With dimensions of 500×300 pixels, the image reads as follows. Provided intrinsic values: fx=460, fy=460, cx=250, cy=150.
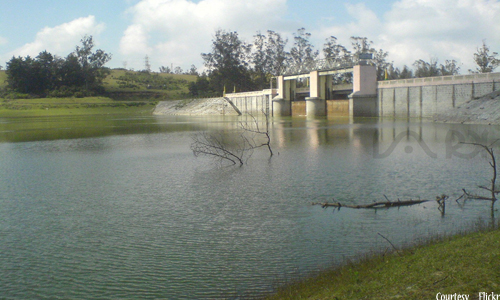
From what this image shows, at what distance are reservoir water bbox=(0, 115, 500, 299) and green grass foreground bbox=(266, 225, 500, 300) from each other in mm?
1105

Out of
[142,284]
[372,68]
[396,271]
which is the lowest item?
[142,284]

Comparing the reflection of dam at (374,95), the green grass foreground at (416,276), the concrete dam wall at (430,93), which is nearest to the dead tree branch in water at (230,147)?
the green grass foreground at (416,276)

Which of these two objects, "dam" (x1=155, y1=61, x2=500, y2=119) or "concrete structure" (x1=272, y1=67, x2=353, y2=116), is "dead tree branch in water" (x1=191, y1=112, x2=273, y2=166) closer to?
"dam" (x1=155, y1=61, x2=500, y2=119)

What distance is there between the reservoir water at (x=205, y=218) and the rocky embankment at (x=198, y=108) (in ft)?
243

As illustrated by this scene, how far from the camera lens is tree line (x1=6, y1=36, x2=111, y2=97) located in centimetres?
12281

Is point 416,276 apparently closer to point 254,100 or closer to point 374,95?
point 374,95

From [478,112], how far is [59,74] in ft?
375

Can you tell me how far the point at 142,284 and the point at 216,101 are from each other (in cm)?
9476

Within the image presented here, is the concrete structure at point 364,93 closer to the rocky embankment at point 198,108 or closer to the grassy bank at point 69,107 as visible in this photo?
the rocky embankment at point 198,108

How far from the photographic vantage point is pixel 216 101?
10275 cm

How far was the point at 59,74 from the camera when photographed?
129 meters

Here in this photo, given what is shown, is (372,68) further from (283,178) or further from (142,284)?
(142,284)

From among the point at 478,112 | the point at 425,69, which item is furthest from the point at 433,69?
the point at 478,112

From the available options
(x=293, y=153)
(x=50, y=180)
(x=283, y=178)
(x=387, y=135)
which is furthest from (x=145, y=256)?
(x=387, y=135)
